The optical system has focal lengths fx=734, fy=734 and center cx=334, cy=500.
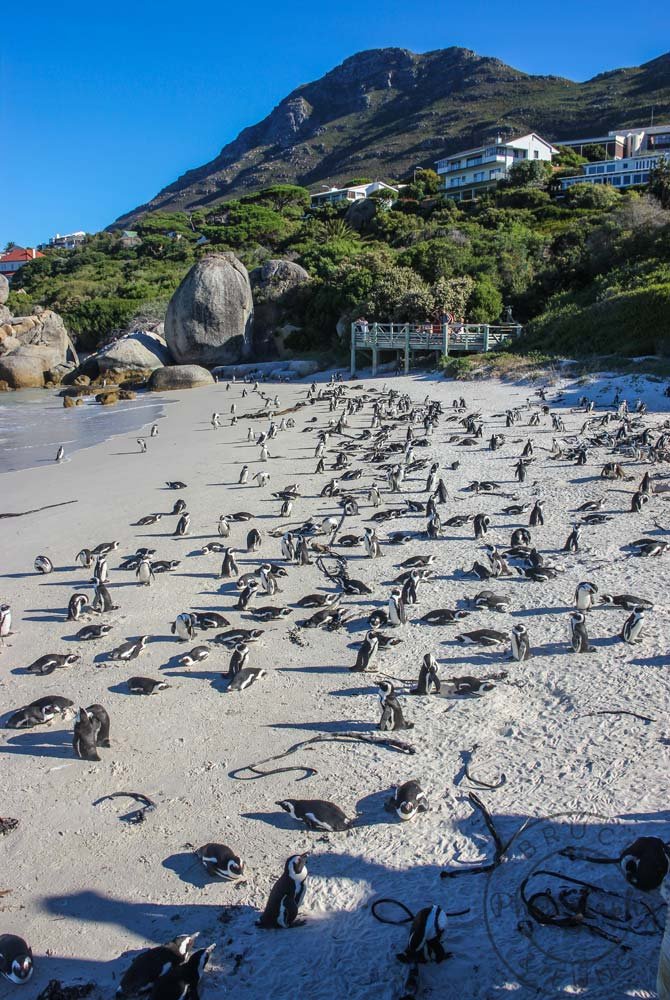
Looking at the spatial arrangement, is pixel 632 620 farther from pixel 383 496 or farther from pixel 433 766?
pixel 383 496

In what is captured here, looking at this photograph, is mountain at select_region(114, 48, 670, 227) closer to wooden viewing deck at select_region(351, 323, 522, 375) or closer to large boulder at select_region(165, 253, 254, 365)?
large boulder at select_region(165, 253, 254, 365)

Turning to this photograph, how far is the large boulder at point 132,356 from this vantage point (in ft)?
129

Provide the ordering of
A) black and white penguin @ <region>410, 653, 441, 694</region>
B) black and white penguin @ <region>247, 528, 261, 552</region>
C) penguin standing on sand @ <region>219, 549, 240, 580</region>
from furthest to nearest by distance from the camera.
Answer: black and white penguin @ <region>247, 528, 261, 552</region> → penguin standing on sand @ <region>219, 549, 240, 580</region> → black and white penguin @ <region>410, 653, 441, 694</region>

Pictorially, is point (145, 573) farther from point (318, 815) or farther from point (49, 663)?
point (318, 815)

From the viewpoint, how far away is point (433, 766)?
5.14 m

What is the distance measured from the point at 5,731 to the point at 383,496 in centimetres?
813

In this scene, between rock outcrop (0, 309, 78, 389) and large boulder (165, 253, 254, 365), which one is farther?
large boulder (165, 253, 254, 365)

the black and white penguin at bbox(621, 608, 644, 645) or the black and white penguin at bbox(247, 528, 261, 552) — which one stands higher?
the black and white penguin at bbox(247, 528, 261, 552)

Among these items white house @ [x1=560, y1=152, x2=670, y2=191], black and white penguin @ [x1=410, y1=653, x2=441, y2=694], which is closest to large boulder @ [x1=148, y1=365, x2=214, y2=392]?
black and white penguin @ [x1=410, y1=653, x2=441, y2=694]

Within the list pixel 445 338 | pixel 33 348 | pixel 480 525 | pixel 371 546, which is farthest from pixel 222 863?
pixel 33 348

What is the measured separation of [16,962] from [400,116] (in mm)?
156769

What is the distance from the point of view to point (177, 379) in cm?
3575

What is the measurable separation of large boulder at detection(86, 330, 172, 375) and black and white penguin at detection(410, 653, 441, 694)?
117ft

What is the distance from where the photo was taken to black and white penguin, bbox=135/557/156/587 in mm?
8891
